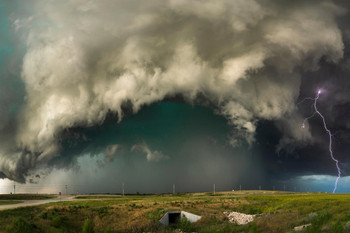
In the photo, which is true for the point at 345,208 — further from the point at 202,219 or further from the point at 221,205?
the point at 221,205

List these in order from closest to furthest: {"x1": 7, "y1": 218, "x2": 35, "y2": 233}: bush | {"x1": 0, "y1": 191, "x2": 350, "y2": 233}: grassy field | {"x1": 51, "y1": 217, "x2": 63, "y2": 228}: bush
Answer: {"x1": 7, "y1": 218, "x2": 35, "y2": 233}: bush
{"x1": 0, "y1": 191, "x2": 350, "y2": 233}: grassy field
{"x1": 51, "y1": 217, "x2": 63, "y2": 228}: bush

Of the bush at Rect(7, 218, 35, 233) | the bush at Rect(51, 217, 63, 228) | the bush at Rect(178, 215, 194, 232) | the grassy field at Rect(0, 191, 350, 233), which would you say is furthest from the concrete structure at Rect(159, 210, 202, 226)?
the bush at Rect(7, 218, 35, 233)

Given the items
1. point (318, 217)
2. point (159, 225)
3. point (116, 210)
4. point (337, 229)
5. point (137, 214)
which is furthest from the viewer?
point (116, 210)

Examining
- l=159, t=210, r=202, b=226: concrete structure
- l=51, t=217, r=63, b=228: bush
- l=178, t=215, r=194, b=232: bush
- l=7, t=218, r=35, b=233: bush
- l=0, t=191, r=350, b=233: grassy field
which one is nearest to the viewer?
l=7, t=218, r=35, b=233: bush

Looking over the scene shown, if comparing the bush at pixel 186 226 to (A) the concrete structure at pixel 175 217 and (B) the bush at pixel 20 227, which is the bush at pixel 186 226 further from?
(B) the bush at pixel 20 227

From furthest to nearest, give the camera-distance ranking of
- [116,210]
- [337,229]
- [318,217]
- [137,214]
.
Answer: [116,210] < [137,214] < [318,217] < [337,229]

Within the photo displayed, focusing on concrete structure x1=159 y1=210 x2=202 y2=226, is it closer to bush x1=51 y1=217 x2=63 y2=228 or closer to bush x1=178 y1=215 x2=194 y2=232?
bush x1=178 y1=215 x2=194 y2=232

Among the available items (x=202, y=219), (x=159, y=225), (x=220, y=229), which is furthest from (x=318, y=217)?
(x=159, y=225)

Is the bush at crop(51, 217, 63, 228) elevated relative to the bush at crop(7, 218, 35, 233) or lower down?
lower down
